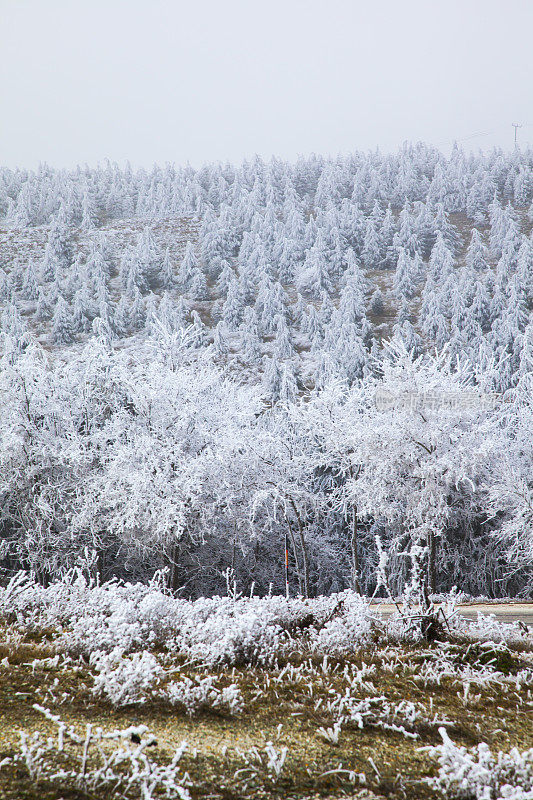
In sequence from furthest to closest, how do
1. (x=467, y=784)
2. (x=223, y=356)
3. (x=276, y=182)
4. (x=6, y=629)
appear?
(x=276, y=182) → (x=223, y=356) → (x=6, y=629) → (x=467, y=784)

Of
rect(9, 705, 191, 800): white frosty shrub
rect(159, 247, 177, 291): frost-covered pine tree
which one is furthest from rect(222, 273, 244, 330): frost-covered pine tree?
rect(9, 705, 191, 800): white frosty shrub

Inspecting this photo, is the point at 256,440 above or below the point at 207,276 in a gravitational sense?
below

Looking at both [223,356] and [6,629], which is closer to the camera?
[6,629]

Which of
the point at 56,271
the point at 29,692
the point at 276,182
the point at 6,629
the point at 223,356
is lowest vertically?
the point at 223,356

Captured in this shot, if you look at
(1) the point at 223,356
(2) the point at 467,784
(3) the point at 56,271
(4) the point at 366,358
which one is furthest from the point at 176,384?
(3) the point at 56,271

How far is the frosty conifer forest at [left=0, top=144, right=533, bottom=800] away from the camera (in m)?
3.81

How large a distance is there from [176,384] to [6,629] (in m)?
14.9

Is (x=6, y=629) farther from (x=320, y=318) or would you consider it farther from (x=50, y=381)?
(x=320, y=318)

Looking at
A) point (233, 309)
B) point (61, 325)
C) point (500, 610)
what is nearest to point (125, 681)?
point (500, 610)

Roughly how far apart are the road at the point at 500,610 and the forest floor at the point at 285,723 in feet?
20.6

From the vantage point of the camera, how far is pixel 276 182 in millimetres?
108625

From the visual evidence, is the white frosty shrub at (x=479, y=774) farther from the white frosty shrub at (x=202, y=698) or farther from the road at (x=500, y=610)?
the road at (x=500, y=610)

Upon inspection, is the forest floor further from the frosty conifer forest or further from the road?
the road

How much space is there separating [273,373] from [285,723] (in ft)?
179
